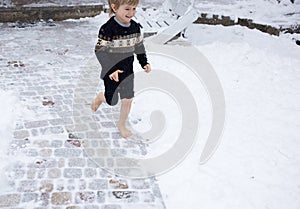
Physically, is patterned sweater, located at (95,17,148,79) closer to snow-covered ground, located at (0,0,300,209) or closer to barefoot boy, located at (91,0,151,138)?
barefoot boy, located at (91,0,151,138)

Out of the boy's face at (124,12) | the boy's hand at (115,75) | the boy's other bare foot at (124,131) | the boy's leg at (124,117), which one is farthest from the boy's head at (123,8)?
the boy's other bare foot at (124,131)

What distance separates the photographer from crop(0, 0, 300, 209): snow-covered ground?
3031mm

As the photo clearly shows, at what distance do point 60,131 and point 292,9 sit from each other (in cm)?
661

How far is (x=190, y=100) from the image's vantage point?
4.52m

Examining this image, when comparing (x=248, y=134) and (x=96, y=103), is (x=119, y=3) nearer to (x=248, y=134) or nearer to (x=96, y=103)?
(x=96, y=103)

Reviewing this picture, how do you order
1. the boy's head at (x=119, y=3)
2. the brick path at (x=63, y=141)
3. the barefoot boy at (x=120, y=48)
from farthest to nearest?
the barefoot boy at (x=120, y=48), the boy's head at (x=119, y=3), the brick path at (x=63, y=141)

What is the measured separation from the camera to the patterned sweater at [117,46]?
334 centimetres

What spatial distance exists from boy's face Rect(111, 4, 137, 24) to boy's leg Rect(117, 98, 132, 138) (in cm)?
81

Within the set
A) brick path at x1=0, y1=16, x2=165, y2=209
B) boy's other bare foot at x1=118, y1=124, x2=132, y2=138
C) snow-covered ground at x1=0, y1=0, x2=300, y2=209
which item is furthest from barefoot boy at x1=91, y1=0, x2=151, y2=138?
snow-covered ground at x1=0, y1=0, x2=300, y2=209

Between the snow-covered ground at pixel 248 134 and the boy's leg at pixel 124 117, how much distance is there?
28.5 inches

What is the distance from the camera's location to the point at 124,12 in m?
3.23

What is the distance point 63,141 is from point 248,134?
6.43 ft

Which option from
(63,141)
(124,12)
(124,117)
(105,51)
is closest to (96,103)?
(124,117)

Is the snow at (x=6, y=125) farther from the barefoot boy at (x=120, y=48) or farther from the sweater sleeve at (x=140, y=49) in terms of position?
the sweater sleeve at (x=140, y=49)
